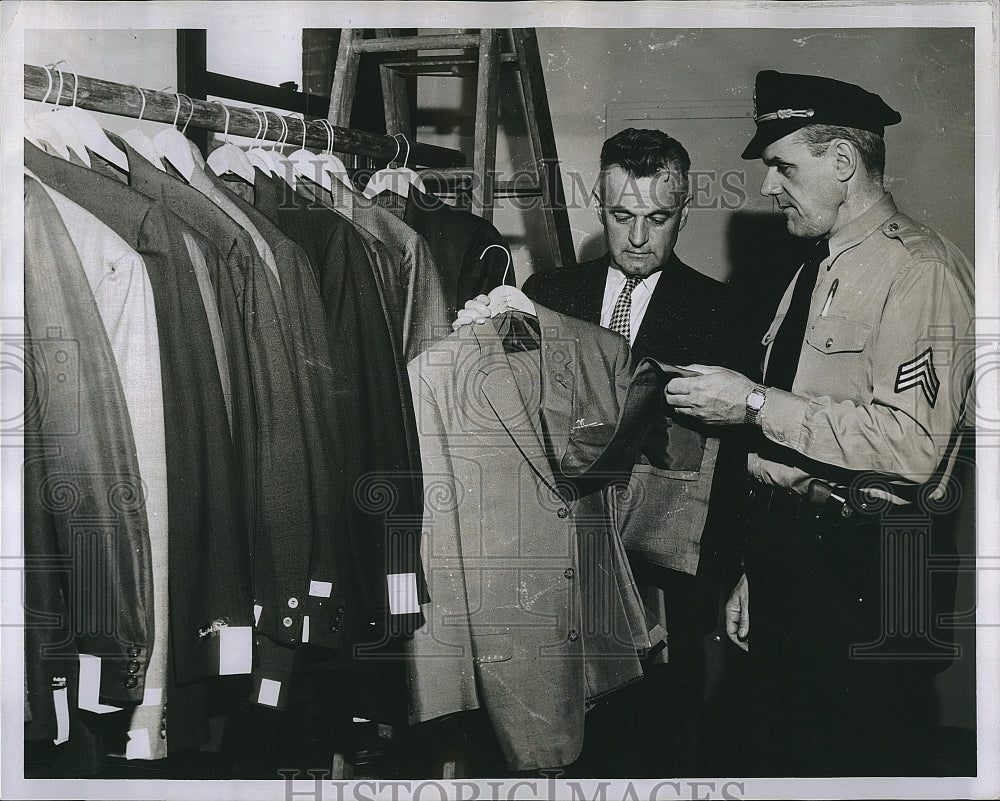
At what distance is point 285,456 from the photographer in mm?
2014

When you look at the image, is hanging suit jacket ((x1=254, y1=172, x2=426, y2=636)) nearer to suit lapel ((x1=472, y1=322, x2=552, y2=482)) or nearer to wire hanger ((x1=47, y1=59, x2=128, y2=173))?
suit lapel ((x1=472, y1=322, x2=552, y2=482))

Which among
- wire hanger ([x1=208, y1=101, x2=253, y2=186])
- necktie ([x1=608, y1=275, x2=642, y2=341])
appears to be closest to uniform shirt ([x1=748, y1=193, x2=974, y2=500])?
necktie ([x1=608, y1=275, x2=642, y2=341])

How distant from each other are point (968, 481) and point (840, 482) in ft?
1.12

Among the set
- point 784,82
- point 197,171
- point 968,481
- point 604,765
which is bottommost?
point 604,765

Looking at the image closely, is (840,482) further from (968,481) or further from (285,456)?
(285,456)

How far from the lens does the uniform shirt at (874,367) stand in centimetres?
209

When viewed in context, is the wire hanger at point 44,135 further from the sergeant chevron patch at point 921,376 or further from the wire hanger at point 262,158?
the sergeant chevron patch at point 921,376

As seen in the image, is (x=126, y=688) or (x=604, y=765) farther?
(x=604, y=765)

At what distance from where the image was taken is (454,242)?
6.96ft

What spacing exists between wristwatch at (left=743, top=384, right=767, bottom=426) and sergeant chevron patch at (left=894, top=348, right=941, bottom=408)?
1.04 feet

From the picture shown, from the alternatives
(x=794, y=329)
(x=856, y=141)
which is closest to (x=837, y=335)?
(x=794, y=329)

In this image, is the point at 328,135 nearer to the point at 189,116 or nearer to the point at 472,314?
the point at 189,116

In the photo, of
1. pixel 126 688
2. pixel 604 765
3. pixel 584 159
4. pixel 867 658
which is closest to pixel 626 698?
pixel 604 765

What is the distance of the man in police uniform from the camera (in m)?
2.10
